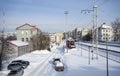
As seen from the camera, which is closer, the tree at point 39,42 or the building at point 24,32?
the tree at point 39,42

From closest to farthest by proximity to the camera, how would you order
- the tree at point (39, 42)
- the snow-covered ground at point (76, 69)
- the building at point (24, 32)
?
the snow-covered ground at point (76, 69)
the tree at point (39, 42)
the building at point (24, 32)

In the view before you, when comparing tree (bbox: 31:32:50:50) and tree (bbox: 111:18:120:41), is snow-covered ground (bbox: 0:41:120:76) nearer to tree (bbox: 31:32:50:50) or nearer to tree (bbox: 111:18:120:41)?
tree (bbox: 31:32:50:50)

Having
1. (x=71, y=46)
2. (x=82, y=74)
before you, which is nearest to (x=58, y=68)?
(x=82, y=74)

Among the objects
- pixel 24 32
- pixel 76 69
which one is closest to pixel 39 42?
pixel 24 32

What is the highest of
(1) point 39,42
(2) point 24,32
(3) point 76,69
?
(2) point 24,32

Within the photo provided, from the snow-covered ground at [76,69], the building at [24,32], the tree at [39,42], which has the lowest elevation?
the snow-covered ground at [76,69]

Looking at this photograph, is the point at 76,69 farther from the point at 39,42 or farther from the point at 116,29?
the point at 116,29

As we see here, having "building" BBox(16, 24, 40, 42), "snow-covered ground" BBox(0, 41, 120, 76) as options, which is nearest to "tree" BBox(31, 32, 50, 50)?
"building" BBox(16, 24, 40, 42)

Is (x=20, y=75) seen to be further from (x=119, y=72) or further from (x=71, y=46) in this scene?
(x=71, y=46)

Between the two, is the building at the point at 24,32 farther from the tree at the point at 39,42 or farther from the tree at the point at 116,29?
the tree at the point at 116,29

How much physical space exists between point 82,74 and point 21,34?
6226 cm

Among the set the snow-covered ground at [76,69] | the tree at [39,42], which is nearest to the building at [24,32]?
the tree at [39,42]

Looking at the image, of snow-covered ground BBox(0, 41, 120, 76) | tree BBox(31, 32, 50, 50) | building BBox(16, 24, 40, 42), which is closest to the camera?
snow-covered ground BBox(0, 41, 120, 76)

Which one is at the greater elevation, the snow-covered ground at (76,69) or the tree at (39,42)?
the tree at (39,42)
